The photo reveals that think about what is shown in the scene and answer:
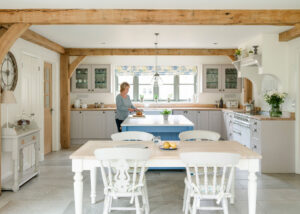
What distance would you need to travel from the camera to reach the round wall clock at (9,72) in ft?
17.1

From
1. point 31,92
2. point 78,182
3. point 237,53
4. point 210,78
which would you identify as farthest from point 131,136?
point 210,78

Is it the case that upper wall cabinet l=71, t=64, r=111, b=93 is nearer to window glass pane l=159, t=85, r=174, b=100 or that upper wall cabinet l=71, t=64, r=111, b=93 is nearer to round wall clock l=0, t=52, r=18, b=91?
window glass pane l=159, t=85, r=174, b=100

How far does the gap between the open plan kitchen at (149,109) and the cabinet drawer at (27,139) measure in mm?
17

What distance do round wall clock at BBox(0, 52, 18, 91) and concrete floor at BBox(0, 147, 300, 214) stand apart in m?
1.68

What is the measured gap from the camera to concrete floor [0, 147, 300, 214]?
400 cm

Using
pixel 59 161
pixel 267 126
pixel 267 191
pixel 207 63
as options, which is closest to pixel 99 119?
pixel 59 161

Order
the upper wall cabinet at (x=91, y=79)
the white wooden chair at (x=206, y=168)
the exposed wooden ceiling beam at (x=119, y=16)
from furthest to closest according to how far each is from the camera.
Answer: the upper wall cabinet at (x=91, y=79), the exposed wooden ceiling beam at (x=119, y=16), the white wooden chair at (x=206, y=168)

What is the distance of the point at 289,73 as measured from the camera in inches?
249

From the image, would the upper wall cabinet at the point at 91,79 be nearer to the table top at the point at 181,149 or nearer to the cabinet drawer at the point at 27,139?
the cabinet drawer at the point at 27,139

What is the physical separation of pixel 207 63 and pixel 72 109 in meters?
4.45

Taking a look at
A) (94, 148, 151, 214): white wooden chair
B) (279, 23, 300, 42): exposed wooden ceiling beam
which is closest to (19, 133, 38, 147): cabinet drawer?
(94, 148, 151, 214): white wooden chair

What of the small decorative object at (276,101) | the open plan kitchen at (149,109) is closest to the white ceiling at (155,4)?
the open plan kitchen at (149,109)

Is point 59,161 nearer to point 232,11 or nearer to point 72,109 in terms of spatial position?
point 72,109

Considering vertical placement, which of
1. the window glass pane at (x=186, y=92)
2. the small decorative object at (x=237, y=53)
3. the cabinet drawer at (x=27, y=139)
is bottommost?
the cabinet drawer at (x=27, y=139)
